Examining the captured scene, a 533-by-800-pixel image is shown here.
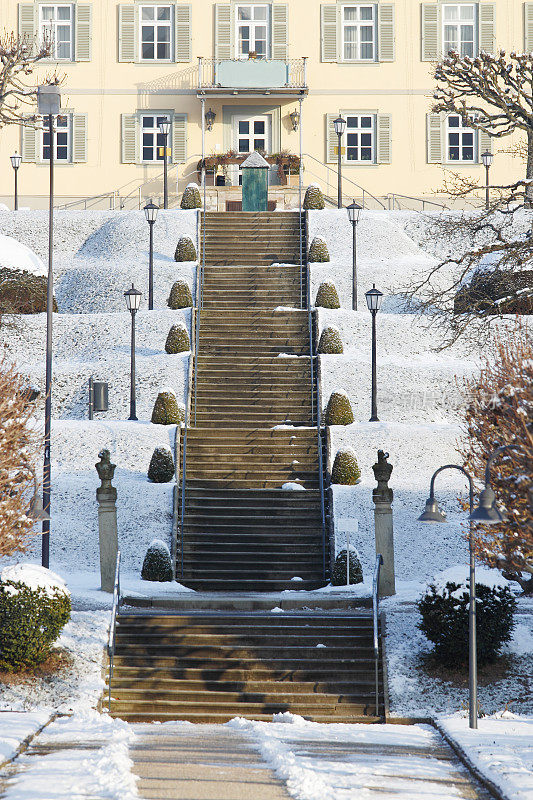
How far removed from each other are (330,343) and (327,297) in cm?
301

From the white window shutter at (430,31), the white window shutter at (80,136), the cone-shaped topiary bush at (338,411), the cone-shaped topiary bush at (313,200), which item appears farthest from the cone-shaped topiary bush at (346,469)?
the white window shutter at (430,31)

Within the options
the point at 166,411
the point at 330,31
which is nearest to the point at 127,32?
the point at 330,31

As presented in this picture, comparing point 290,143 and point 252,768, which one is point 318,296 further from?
point 252,768

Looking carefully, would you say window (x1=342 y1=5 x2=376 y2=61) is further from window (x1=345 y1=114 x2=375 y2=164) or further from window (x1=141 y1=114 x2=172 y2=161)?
window (x1=141 y1=114 x2=172 y2=161)

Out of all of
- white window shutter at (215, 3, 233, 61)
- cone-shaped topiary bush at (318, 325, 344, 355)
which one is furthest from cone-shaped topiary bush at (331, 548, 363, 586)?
white window shutter at (215, 3, 233, 61)

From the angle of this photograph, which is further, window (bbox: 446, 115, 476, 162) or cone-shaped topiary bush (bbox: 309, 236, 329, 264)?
window (bbox: 446, 115, 476, 162)

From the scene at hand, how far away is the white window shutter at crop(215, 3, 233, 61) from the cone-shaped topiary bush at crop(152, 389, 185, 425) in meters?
24.7

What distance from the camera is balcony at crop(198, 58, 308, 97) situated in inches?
1762

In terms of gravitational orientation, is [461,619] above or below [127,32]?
below

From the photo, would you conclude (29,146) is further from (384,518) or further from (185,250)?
(384,518)

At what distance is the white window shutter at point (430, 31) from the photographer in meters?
46.1

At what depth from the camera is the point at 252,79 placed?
4472 cm

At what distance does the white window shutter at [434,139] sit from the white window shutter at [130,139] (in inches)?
459

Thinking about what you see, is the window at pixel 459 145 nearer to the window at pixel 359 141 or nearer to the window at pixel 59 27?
the window at pixel 359 141
